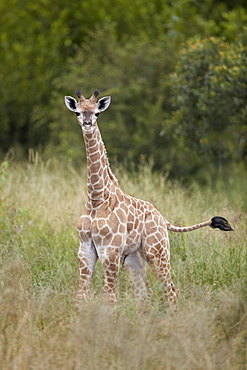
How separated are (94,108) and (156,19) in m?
13.0

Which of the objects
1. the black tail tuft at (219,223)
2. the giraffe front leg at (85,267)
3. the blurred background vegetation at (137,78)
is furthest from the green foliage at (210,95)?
the giraffe front leg at (85,267)

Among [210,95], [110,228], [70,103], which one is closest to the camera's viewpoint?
[110,228]

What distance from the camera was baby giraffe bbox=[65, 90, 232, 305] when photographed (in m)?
5.76

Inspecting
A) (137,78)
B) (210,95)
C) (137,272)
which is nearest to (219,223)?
(137,272)

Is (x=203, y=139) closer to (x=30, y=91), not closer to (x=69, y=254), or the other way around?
(x=69, y=254)

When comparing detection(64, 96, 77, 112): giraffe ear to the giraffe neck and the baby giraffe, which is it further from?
→ the giraffe neck

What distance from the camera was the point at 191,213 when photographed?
880 cm

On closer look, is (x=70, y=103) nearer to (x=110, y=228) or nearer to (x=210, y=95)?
(x=110, y=228)

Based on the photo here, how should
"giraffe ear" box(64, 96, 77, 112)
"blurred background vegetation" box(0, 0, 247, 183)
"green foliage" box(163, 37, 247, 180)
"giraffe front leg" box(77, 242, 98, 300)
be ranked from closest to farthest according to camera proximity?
"giraffe front leg" box(77, 242, 98, 300) → "giraffe ear" box(64, 96, 77, 112) → "green foliage" box(163, 37, 247, 180) → "blurred background vegetation" box(0, 0, 247, 183)

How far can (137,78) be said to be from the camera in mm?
15250

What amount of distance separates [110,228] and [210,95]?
586 centimetres

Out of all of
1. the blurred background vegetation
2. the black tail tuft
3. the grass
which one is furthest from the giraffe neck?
the blurred background vegetation

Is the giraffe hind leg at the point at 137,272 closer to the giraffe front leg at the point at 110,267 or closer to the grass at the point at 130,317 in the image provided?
the grass at the point at 130,317

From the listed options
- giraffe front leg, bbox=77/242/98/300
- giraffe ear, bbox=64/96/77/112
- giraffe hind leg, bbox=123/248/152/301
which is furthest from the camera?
giraffe hind leg, bbox=123/248/152/301
